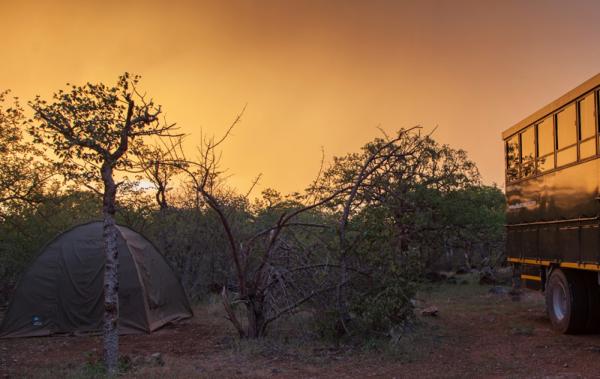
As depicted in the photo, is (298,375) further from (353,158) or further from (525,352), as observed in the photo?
(353,158)

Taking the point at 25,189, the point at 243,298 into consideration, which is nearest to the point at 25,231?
the point at 25,189

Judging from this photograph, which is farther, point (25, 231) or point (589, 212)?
point (25, 231)

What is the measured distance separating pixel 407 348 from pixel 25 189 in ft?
34.8

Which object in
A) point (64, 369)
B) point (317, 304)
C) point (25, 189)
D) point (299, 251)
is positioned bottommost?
point (64, 369)

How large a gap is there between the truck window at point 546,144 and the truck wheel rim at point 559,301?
2198 millimetres

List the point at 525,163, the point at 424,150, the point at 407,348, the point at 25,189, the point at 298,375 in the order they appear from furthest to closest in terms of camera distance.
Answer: the point at 424,150, the point at 25,189, the point at 525,163, the point at 407,348, the point at 298,375

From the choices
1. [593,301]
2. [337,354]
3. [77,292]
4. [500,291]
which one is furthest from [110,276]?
[500,291]

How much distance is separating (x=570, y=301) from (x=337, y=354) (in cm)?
421

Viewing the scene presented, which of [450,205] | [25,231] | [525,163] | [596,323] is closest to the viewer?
[596,323]

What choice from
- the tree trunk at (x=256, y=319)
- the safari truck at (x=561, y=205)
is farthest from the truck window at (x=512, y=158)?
the tree trunk at (x=256, y=319)

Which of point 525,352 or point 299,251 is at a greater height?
point 299,251

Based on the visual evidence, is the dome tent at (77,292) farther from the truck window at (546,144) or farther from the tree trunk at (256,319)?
the truck window at (546,144)

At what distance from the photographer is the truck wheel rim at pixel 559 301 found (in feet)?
35.9

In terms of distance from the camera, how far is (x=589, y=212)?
930cm
